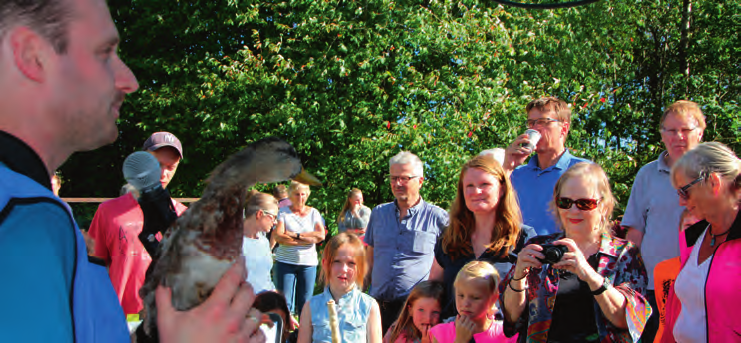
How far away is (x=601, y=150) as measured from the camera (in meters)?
11.6

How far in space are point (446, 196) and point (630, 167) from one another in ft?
13.5

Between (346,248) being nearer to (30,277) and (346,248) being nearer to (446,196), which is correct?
(30,277)

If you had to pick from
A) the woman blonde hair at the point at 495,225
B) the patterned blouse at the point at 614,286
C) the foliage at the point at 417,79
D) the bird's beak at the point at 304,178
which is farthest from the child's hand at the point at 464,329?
the foliage at the point at 417,79

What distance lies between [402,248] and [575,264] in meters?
2.32

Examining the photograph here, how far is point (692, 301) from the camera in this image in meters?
2.77

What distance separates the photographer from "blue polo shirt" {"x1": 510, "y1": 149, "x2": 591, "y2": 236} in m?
4.27

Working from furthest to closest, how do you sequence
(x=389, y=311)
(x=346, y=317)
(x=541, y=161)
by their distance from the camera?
(x=389, y=311), (x=541, y=161), (x=346, y=317)

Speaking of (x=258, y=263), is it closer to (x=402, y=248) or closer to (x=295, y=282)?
(x=402, y=248)

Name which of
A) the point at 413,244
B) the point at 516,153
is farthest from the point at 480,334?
the point at 516,153

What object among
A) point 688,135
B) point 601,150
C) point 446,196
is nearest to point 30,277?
point 688,135

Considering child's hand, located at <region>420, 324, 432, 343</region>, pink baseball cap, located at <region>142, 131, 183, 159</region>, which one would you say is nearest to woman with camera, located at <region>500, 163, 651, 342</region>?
child's hand, located at <region>420, 324, 432, 343</region>

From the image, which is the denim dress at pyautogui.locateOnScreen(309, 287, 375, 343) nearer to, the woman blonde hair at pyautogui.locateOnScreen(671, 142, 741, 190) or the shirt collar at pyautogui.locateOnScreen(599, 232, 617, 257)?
the shirt collar at pyautogui.locateOnScreen(599, 232, 617, 257)

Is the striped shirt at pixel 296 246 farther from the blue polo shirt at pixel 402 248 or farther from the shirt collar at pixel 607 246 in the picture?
the shirt collar at pixel 607 246

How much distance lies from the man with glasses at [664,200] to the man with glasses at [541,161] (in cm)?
55
